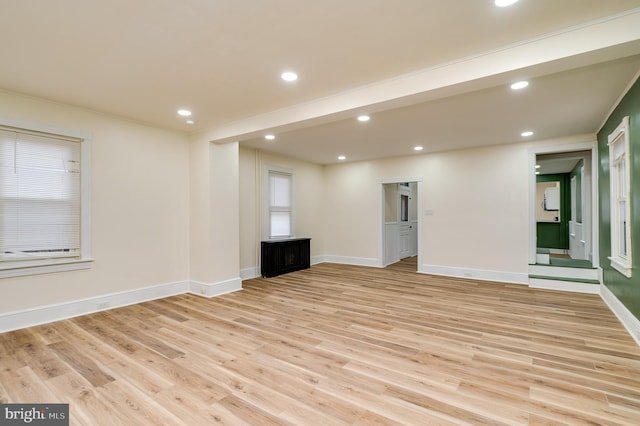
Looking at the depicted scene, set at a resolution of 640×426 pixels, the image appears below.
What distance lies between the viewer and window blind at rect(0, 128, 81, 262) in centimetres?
335

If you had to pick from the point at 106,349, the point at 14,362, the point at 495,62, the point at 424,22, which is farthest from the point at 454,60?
the point at 14,362

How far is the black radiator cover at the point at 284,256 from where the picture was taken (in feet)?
20.2

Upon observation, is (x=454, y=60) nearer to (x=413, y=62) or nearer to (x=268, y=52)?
(x=413, y=62)

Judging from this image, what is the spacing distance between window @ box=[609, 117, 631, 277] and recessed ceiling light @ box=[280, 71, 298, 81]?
11.9 feet

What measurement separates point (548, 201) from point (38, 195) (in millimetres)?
12659

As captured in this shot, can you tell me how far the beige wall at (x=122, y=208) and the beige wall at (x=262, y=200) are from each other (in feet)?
3.89

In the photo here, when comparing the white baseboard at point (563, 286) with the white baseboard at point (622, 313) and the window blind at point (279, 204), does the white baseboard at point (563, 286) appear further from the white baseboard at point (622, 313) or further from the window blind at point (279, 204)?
the window blind at point (279, 204)

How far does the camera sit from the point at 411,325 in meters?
3.51

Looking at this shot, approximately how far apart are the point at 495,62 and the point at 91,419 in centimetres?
391

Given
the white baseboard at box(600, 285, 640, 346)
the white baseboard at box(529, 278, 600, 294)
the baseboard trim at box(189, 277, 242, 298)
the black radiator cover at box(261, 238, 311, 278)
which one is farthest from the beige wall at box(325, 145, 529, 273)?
the baseboard trim at box(189, 277, 242, 298)

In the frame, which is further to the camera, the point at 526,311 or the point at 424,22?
the point at 526,311

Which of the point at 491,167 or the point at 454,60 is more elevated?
the point at 454,60

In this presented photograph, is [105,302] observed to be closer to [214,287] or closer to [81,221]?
[81,221]

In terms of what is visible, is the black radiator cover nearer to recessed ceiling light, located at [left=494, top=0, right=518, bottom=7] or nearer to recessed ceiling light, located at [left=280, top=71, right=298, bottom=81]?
recessed ceiling light, located at [left=280, top=71, right=298, bottom=81]
